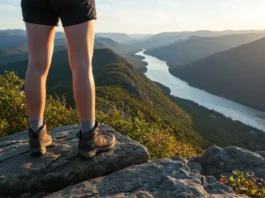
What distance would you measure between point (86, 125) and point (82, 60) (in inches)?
34.5

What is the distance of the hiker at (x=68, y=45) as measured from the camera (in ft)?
12.0

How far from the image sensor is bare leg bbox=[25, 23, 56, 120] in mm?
3830

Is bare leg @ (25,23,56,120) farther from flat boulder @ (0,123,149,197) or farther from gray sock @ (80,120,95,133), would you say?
flat boulder @ (0,123,149,197)

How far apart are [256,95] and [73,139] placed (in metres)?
134

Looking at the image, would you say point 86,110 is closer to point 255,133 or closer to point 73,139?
point 73,139

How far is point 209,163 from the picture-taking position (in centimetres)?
517

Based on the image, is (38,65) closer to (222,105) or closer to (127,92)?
(127,92)

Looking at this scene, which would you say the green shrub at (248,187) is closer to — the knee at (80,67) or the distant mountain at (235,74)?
the knee at (80,67)

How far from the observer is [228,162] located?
17.0 feet

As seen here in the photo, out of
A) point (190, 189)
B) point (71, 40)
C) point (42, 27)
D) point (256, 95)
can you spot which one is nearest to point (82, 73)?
point (71, 40)

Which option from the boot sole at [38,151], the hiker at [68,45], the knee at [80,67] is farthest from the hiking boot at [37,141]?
the knee at [80,67]

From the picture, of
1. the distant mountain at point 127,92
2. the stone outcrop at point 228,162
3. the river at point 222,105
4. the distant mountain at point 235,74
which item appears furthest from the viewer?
the distant mountain at point 235,74

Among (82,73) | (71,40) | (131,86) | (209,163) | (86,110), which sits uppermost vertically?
(71,40)

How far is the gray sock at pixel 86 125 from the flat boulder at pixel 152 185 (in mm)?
664
